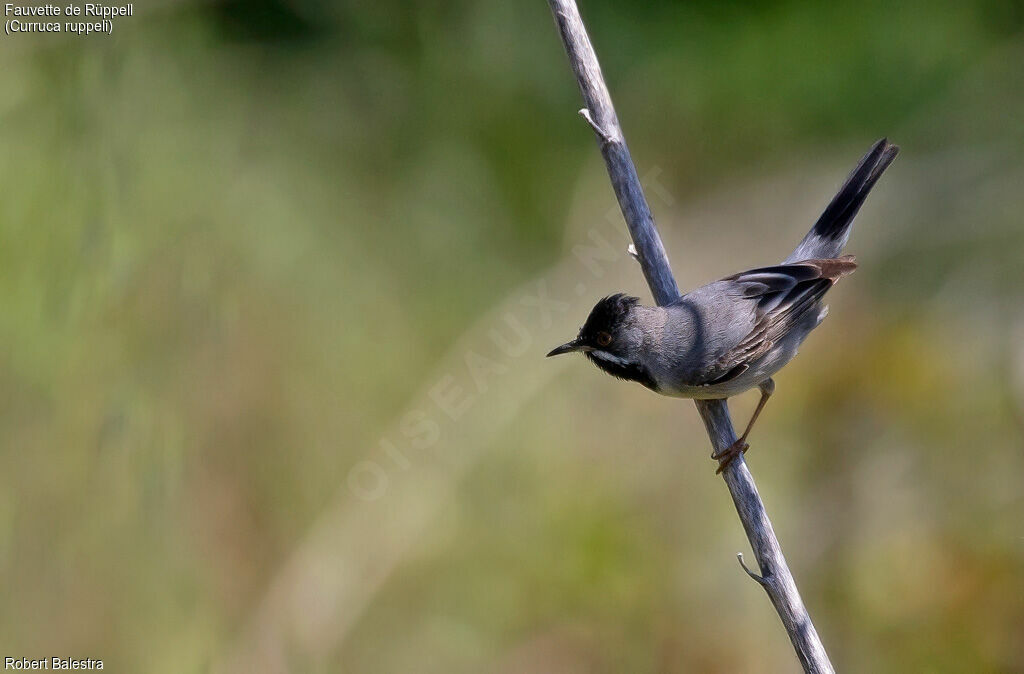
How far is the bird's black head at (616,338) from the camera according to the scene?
12.8 feet

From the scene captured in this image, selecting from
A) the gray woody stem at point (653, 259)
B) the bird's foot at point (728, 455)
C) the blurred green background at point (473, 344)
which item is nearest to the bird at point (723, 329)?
the bird's foot at point (728, 455)

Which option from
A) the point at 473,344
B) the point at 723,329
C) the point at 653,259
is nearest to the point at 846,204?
the point at 723,329

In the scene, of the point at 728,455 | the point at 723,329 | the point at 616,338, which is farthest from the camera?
the point at 723,329

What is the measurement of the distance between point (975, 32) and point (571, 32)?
5146 millimetres

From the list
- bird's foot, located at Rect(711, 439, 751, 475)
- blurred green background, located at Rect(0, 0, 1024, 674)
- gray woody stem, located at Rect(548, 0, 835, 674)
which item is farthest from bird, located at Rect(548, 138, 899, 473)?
blurred green background, located at Rect(0, 0, 1024, 674)

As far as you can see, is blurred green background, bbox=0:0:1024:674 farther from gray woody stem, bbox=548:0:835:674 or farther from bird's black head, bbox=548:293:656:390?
gray woody stem, bbox=548:0:835:674

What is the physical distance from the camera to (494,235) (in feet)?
22.4

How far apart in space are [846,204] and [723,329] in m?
1.03

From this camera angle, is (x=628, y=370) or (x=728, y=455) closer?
(x=728, y=455)

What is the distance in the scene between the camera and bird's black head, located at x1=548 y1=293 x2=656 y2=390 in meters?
3.91

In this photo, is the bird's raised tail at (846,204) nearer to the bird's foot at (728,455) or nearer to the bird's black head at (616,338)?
the bird's black head at (616,338)

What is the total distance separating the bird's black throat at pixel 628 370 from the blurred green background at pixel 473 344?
5.60 ft

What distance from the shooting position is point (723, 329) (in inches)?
160

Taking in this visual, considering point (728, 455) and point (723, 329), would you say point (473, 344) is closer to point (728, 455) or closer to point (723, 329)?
point (723, 329)
